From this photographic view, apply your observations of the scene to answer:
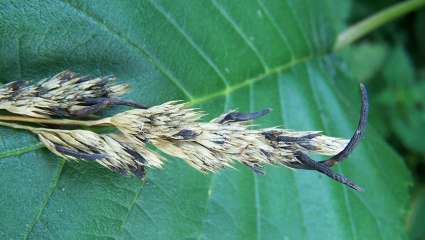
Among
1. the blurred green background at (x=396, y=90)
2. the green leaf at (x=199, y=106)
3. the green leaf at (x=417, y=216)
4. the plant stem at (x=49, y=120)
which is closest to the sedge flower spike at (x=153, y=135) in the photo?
the plant stem at (x=49, y=120)

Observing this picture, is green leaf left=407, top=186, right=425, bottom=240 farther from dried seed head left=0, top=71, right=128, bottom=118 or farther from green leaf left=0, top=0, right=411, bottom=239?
dried seed head left=0, top=71, right=128, bottom=118

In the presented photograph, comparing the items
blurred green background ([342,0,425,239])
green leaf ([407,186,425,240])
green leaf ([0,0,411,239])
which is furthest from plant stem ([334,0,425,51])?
green leaf ([407,186,425,240])

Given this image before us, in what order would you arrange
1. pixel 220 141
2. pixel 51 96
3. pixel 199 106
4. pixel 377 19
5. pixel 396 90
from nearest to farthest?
pixel 220 141
pixel 51 96
pixel 199 106
pixel 377 19
pixel 396 90

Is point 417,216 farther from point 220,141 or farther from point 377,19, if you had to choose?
point 220,141

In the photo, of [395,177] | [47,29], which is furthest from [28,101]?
[395,177]

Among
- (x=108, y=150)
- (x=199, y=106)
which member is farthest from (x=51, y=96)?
(x=199, y=106)

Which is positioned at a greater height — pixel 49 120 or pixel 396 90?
pixel 396 90

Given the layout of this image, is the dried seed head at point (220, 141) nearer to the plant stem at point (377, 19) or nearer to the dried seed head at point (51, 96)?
the dried seed head at point (51, 96)
